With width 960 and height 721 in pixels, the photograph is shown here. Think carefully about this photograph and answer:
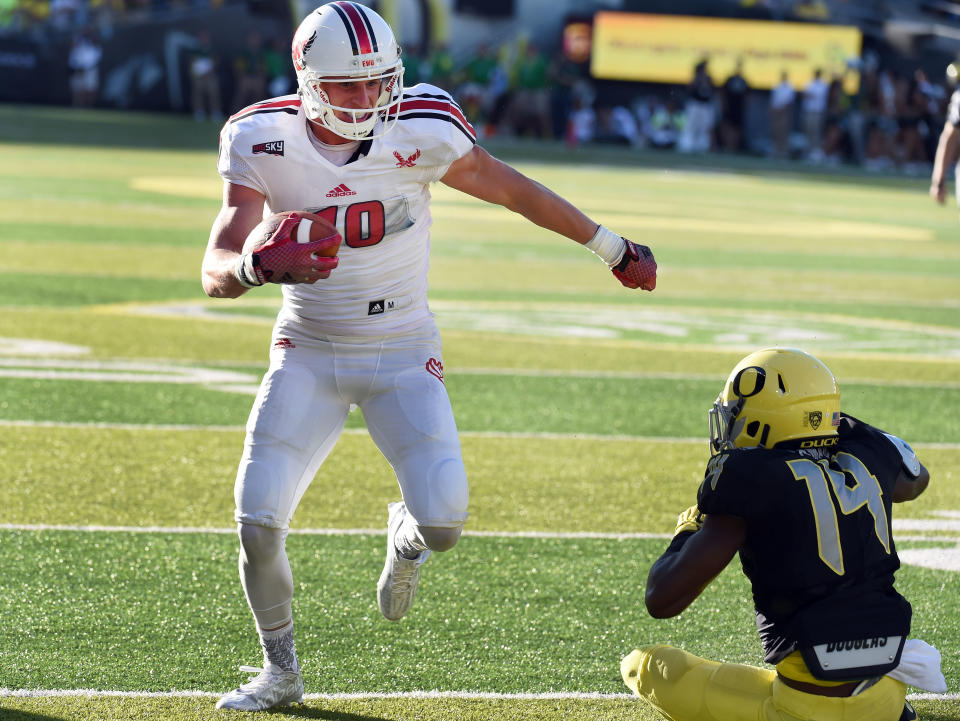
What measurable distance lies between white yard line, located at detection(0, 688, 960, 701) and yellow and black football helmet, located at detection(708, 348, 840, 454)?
971 mm

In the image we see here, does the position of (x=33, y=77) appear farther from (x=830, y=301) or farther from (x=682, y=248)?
(x=830, y=301)

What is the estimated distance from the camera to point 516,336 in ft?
32.3

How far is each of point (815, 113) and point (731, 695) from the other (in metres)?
31.3

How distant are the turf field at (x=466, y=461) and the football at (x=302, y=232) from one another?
1222 millimetres

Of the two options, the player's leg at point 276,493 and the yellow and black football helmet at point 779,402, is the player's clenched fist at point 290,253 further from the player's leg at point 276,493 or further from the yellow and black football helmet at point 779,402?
the yellow and black football helmet at point 779,402

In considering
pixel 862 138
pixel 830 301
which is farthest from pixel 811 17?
pixel 830 301

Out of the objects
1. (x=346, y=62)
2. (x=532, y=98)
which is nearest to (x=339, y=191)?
(x=346, y=62)

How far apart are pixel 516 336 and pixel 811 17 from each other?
28306 millimetres

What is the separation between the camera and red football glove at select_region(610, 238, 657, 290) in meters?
4.25

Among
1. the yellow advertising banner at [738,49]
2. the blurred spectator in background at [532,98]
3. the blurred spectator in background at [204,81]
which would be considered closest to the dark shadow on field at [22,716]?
the blurred spectator in background at [204,81]

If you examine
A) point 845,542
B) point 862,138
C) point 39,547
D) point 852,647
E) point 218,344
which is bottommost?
point 862,138

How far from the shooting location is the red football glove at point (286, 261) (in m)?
3.29

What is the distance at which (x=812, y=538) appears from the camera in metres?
3.02

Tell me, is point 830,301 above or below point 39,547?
below
